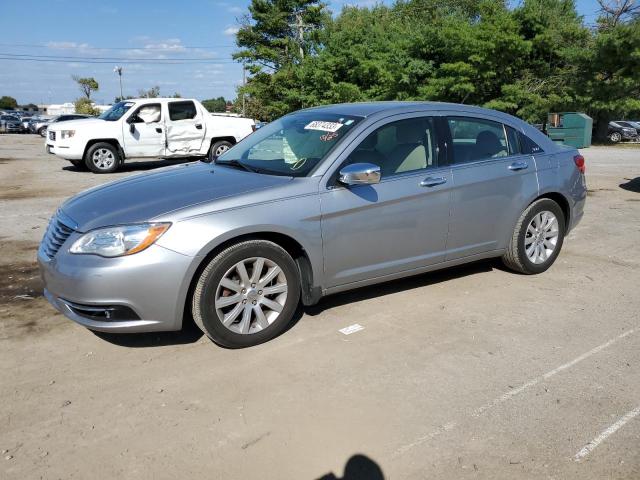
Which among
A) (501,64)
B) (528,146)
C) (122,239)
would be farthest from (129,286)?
(501,64)

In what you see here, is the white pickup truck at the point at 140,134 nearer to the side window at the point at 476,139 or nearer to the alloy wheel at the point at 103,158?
the alloy wheel at the point at 103,158

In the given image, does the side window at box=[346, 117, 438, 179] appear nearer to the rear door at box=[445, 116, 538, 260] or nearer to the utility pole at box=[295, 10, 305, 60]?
the rear door at box=[445, 116, 538, 260]

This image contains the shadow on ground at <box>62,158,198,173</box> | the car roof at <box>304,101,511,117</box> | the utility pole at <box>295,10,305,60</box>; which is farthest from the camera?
the utility pole at <box>295,10,305,60</box>

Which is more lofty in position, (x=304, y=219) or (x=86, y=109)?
(x=86, y=109)

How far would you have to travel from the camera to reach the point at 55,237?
12.8 ft

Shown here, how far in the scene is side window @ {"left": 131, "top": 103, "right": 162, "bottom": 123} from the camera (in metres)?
14.2

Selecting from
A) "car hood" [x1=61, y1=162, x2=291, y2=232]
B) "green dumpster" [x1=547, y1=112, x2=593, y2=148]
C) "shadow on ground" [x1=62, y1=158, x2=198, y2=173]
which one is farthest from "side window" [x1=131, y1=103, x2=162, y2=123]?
"car hood" [x1=61, y1=162, x2=291, y2=232]

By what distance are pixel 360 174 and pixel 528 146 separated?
2223 mm

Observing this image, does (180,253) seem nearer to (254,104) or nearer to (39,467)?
(39,467)

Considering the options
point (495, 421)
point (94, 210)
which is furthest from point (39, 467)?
point (495, 421)

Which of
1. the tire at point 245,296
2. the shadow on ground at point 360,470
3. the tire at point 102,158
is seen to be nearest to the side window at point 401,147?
the tire at point 245,296

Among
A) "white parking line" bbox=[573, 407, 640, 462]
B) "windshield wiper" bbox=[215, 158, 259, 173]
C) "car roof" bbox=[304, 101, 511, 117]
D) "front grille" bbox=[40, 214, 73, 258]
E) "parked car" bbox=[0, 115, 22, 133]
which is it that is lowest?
"white parking line" bbox=[573, 407, 640, 462]

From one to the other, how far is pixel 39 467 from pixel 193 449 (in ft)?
2.30

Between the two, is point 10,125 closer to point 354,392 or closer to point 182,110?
point 182,110
